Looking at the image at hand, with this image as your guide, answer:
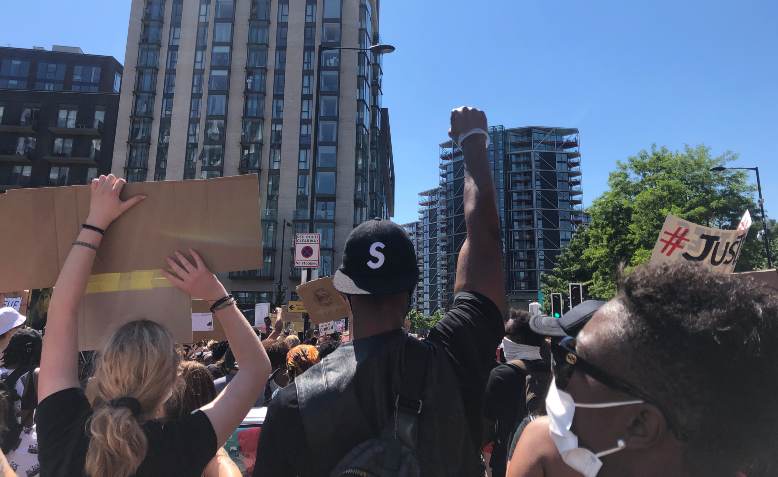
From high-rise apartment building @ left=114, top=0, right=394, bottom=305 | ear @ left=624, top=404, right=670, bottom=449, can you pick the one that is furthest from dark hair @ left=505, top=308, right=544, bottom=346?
high-rise apartment building @ left=114, top=0, right=394, bottom=305

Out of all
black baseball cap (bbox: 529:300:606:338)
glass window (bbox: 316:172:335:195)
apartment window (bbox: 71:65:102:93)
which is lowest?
black baseball cap (bbox: 529:300:606:338)

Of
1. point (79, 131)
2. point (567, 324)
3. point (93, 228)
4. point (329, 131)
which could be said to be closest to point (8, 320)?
→ point (93, 228)

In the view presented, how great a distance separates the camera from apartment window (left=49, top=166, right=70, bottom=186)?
188 feet

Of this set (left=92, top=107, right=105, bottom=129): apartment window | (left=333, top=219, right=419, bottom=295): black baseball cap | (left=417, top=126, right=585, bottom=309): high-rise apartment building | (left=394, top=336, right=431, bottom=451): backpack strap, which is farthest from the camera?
(left=417, top=126, right=585, bottom=309): high-rise apartment building

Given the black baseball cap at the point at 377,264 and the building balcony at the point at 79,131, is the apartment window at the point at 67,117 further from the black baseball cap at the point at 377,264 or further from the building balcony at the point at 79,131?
the black baseball cap at the point at 377,264

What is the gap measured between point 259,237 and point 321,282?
4.01 meters

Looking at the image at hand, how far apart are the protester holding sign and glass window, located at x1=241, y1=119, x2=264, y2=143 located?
56282mm

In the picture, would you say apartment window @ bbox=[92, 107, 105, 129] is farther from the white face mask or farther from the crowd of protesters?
the white face mask

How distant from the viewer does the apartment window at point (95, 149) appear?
58.5 meters

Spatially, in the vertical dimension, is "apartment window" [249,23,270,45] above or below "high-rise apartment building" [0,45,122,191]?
above

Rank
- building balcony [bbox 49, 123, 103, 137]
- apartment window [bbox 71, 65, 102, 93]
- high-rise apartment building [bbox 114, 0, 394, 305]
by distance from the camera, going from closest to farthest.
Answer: high-rise apartment building [bbox 114, 0, 394, 305], building balcony [bbox 49, 123, 103, 137], apartment window [bbox 71, 65, 102, 93]

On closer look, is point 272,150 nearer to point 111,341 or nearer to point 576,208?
point 111,341

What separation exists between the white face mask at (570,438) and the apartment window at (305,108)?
2231 inches

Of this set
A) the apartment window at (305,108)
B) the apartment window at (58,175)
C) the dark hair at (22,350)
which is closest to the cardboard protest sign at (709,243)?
the dark hair at (22,350)
